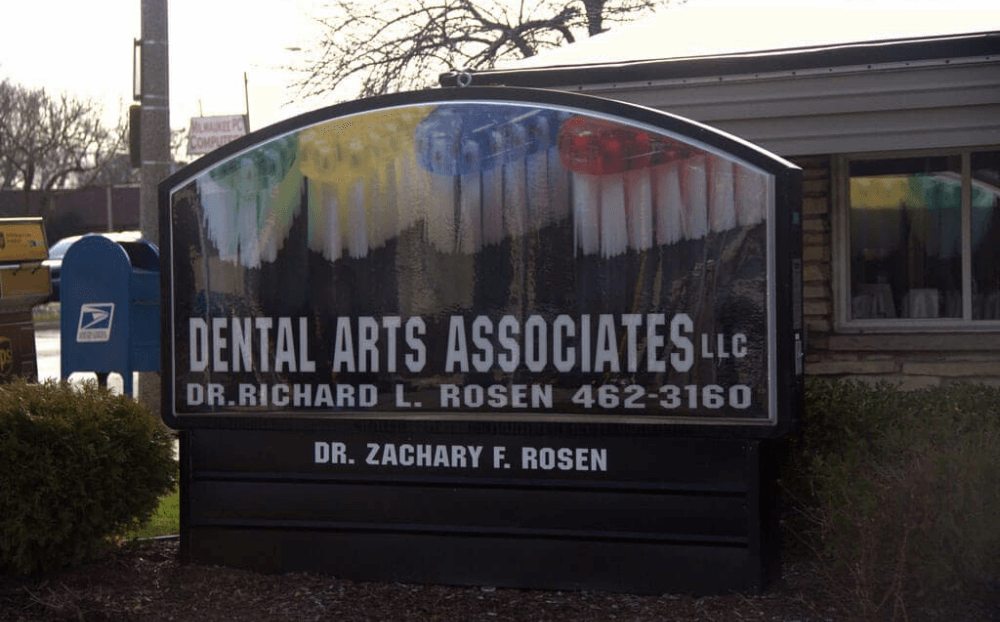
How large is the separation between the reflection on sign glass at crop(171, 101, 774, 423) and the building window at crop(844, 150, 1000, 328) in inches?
135

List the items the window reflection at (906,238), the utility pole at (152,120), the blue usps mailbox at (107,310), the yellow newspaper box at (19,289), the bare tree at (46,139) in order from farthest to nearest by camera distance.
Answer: the bare tree at (46,139)
the yellow newspaper box at (19,289)
the utility pole at (152,120)
the blue usps mailbox at (107,310)
the window reflection at (906,238)

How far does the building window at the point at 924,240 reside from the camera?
8164 millimetres

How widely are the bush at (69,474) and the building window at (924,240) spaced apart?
4.73 metres

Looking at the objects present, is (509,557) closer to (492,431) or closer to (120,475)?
(492,431)

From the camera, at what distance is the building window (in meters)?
8.16

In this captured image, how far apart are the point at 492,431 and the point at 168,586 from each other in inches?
68.9

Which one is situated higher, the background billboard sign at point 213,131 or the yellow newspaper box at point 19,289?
the background billboard sign at point 213,131

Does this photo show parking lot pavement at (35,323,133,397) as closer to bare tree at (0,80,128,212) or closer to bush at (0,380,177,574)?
bush at (0,380,177,574)

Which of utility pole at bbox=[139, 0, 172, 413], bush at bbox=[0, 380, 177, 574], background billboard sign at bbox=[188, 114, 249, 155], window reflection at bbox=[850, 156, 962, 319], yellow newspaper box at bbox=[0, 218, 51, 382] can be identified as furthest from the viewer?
background billboard sign at bbox=[188, 114, 249, 155]

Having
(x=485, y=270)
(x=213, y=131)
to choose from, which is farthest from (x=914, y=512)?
(x=213, y=131)

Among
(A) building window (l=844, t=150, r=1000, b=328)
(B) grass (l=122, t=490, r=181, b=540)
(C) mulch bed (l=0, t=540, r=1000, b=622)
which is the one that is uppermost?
(A) building window (l=844, t=150, r=1000, b=328)

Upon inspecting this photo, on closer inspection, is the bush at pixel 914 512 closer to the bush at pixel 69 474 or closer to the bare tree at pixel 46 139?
the bush at pixel 69 474

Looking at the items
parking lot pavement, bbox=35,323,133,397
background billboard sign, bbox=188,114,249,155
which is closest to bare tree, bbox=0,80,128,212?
parking lot pavement, bbox=35,323,133,397

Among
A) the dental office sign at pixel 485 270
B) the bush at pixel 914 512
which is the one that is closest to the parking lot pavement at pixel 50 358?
the dental office sign at pixel 485 270
